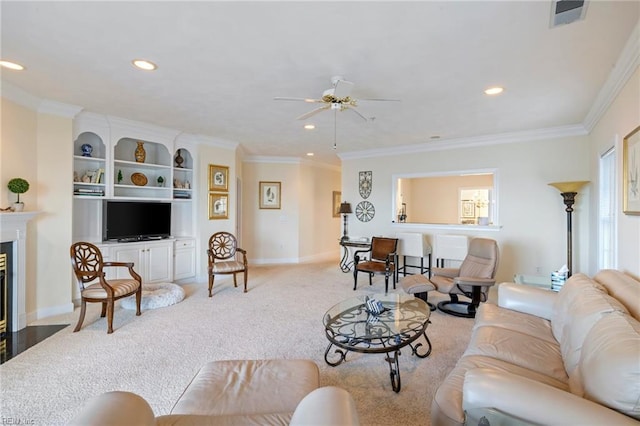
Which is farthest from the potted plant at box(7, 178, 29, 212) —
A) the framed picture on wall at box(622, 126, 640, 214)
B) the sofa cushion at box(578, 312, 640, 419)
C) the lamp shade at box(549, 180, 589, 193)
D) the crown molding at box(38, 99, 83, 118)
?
the lamp shade at box(549, 180, 589, 193)

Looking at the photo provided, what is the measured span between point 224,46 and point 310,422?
2.39 metres

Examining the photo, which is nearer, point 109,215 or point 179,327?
point 179,327

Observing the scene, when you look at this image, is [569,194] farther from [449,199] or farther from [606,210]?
[449,199]

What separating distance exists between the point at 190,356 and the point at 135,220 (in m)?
2.72

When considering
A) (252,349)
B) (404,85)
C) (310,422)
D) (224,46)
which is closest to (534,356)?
(310,422)

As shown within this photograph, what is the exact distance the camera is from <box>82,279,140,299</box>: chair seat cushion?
3205 mm

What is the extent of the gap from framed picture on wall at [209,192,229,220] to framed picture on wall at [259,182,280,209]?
1.58 metres

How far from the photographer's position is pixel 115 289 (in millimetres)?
3246

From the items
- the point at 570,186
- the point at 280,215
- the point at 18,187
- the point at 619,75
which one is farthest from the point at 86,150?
the point at 570,186

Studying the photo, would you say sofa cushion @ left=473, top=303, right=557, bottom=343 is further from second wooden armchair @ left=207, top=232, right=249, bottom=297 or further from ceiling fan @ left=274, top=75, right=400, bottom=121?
second wooden armchair @ left=207, top=232, right=249, bottom=297

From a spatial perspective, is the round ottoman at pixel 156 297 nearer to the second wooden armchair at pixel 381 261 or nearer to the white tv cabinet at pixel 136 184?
the white tv cabinet at pixel 136 184

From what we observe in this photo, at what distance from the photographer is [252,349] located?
9.25ft

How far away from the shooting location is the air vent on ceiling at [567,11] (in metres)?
1.72

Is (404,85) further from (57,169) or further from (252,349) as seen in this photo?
(57,169)
